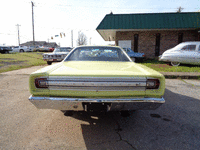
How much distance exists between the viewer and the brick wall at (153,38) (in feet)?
50.5

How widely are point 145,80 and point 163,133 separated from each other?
1055mm

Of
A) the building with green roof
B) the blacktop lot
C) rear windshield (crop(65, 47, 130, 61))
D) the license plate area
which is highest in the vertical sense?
the building with green roof

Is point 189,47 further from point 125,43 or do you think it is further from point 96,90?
point 96,90

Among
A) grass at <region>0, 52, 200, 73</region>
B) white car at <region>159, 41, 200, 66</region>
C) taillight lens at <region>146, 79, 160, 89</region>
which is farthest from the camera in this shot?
white car at <region>159, 41, 200, 66</region>

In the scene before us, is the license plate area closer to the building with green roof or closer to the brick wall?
the building with green roof

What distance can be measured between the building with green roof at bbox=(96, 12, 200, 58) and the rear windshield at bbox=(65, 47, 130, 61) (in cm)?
1083

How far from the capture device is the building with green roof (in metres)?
14.0

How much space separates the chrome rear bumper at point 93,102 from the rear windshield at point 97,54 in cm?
150

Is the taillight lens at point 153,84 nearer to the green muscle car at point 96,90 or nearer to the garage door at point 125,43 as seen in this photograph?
the green muscle car at point 96,90

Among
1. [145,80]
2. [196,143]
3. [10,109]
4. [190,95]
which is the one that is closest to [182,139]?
[196,143]

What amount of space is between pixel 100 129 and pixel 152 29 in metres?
14.1

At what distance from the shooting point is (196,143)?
222 cm

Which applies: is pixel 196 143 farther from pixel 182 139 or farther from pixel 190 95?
pixel 190 95

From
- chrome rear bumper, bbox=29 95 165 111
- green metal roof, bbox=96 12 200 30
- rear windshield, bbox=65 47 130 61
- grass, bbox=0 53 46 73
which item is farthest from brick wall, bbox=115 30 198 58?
chrome rear bumper, bbox=29 95 165 111
